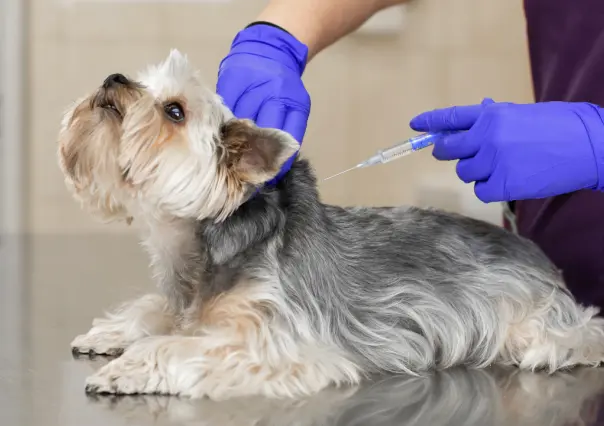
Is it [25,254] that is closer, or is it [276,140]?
[276,140]

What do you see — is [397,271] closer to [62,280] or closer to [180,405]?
[180,405]

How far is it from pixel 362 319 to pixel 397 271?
0.09 m

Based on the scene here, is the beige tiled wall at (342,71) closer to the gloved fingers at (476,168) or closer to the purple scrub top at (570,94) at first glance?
the purple scrub top at (570,94)

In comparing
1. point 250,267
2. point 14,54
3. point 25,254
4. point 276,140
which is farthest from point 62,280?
point 14,54

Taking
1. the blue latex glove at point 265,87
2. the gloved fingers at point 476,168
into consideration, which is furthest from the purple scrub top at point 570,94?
the blue latex glove at point 265,87

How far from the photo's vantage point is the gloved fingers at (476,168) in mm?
1103

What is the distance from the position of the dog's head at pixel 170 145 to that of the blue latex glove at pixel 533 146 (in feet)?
0.98

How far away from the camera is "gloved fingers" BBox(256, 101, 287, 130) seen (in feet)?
3.88

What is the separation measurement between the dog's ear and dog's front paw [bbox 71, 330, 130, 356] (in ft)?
1.06

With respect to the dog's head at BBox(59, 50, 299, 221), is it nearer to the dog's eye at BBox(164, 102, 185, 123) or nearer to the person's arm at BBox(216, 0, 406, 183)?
the dog's eye at BBox(164, 102, 185, 123)

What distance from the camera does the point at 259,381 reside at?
959 mm

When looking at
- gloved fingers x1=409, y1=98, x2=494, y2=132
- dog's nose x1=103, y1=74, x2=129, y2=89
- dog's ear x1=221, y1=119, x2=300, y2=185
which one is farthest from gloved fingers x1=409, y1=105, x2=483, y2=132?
dog's nose x1=103, y1=74, x2=129, y2=89

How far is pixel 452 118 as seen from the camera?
1.12 meters

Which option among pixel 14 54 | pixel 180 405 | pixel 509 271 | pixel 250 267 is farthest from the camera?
pixel 14 54
